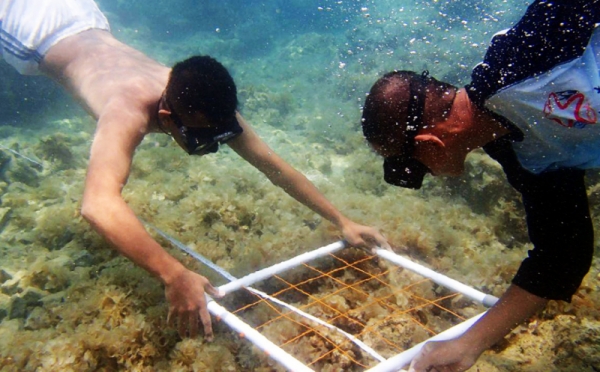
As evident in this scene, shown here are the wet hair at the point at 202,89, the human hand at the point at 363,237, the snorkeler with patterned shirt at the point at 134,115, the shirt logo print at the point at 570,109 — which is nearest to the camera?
the shirt logo print at the point at 570,109

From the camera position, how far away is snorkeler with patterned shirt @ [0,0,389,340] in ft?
7.54

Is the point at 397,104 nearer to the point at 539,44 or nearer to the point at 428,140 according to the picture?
the point at 428,140

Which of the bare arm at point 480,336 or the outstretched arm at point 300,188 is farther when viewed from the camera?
the outstretched arm at point 300,188

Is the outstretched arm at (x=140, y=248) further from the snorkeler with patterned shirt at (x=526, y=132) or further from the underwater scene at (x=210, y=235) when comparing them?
the snorkeler with patterned shirt at (x=526, y=132)

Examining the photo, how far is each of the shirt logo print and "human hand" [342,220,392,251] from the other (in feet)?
6.14

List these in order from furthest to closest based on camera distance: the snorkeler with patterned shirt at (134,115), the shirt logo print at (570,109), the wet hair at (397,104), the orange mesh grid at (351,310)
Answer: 1. the orange mesh grid at (351,310)
2. the snorkeler with patterned shirt at (134,115)
3. the wet hair at (397,104)
4. the shirt logo print at (570,109)

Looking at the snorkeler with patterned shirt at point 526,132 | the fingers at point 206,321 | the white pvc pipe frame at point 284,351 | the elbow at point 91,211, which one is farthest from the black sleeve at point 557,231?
the elbow at point 91,211

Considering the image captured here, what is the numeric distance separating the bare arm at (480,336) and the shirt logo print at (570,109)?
3.23 ft

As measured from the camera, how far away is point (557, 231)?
193 cm

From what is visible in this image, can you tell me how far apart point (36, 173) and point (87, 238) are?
456 centimetres

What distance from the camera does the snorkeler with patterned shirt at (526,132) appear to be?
5.37 feet

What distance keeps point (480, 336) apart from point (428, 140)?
1178 mm

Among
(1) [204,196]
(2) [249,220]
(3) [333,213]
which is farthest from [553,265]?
(1) [204,196]

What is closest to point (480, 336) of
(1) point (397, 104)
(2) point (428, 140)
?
(2) point (428, 140)
